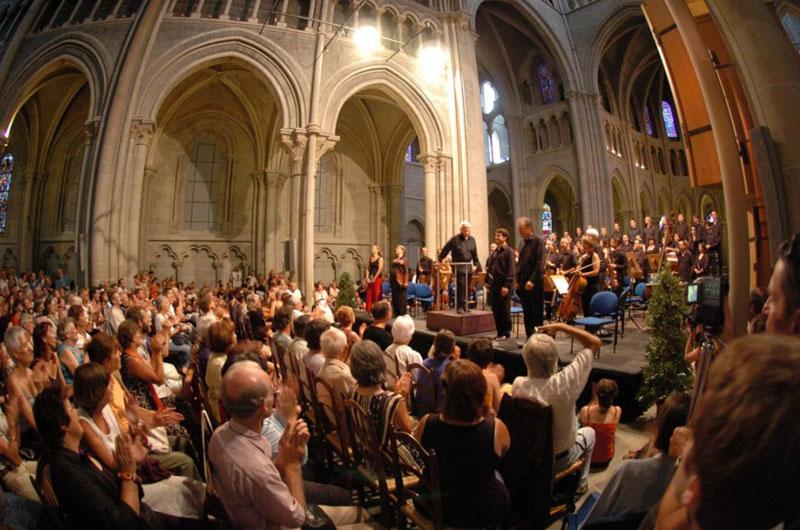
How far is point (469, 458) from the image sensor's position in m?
1.97

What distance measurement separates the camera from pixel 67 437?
186 centimetres

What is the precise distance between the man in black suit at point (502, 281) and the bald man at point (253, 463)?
4.39 meters

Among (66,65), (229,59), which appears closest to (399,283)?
(229,59)

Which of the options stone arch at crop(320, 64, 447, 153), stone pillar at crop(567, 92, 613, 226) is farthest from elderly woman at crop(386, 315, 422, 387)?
stone pillar at crop(567, 92, 613, 226)

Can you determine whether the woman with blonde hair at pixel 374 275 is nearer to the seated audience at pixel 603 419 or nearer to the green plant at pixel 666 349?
the green plant at pixel 666 349

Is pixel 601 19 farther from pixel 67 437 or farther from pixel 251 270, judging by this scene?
pixel 67 437

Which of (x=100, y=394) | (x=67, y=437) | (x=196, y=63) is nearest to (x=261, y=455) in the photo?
(x=67, y=437)

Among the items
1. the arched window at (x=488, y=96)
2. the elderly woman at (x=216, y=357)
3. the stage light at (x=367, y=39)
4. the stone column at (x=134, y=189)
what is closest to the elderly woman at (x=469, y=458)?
the elderly woman at (x=216, y=357)

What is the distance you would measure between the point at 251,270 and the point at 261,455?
16326 mm

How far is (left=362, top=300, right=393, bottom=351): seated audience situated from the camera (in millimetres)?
4711

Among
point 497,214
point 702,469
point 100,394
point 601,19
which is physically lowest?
point 100,394

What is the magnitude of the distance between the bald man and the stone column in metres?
11.6

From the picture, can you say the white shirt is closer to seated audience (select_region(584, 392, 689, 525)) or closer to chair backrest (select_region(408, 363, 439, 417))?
chair backrest (select_region(408, 363, 439, 417))

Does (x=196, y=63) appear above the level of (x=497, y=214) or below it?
above
